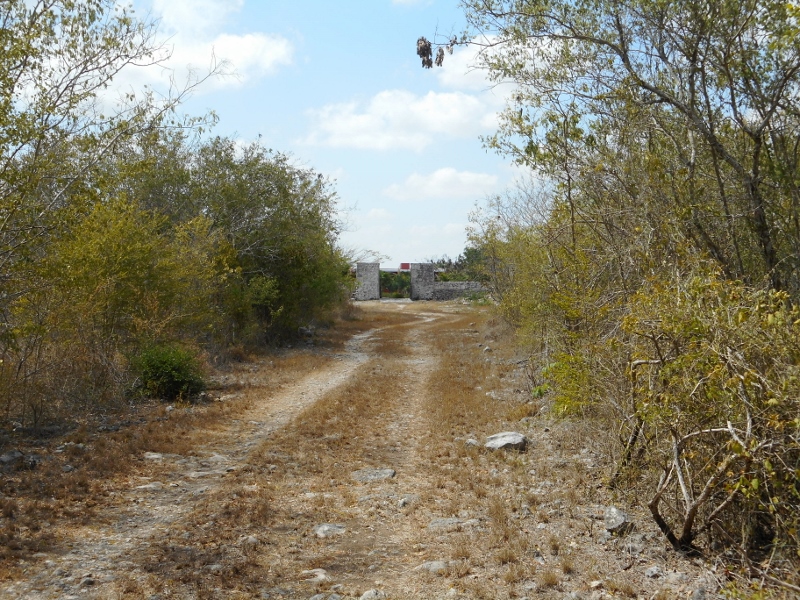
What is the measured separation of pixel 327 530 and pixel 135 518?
6.63 ft

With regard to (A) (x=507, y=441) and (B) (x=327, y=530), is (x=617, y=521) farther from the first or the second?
(A) (x=507, y=441)

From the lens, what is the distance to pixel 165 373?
534 inches

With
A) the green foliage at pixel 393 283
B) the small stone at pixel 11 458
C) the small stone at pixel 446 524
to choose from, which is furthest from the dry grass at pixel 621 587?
the green foliage at pixel 393 283

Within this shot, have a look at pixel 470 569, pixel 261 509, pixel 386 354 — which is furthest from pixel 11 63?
pixel 386 354

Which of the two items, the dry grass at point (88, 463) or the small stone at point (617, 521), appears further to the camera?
the dry grass at point (88, 463)

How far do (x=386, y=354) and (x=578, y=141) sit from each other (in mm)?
15160

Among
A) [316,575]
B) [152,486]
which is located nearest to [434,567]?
[316,575]

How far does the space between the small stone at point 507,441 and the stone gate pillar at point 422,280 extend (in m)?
51.4

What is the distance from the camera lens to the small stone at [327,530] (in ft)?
22.8

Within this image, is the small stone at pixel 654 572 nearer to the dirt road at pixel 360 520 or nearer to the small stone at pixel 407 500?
the dirt road at pixel 360 520

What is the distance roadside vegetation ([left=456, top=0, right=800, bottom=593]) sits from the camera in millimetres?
4914

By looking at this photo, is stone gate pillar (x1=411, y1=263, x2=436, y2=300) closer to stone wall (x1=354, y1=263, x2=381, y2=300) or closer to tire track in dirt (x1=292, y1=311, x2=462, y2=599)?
stone wall (x1=354, y1=263, x2=381, y2=300)

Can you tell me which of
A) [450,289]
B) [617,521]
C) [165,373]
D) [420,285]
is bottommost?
[617,521]

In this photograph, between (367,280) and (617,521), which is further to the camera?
(367,280)
